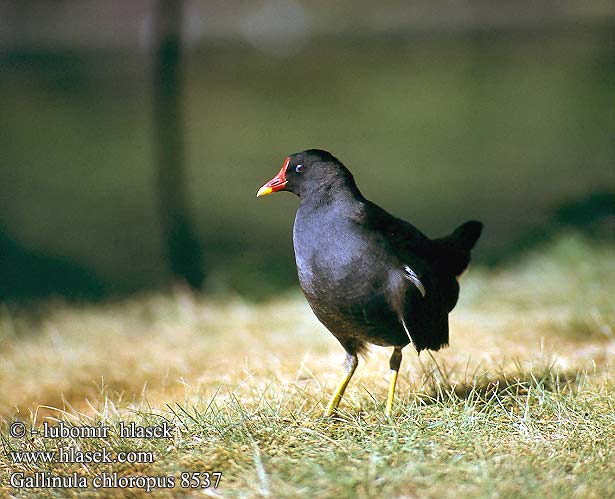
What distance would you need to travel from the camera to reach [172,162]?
5.99 metres

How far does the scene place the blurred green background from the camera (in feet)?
26.0

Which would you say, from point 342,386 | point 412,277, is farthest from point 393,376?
point 412,277

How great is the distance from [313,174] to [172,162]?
3.13m

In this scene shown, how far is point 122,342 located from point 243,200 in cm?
576

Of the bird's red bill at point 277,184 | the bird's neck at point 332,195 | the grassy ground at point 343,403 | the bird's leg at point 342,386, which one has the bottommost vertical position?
the grassy ground at point 343,403

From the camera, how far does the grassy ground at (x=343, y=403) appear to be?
7.90 feet

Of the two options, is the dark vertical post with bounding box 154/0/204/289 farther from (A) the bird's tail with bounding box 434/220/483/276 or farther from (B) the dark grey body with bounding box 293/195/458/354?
(B) the dark grey body with bounding box 293/195/458/354

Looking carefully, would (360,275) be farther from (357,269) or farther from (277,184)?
(277,184)

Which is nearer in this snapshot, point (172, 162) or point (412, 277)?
point (412, 277)

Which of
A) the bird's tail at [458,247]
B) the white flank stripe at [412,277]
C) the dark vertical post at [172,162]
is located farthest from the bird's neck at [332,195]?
the dark vertical post at [172,162]

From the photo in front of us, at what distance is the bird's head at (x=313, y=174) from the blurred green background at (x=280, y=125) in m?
3.12

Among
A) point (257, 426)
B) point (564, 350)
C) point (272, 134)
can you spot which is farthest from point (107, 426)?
point (272, 134)

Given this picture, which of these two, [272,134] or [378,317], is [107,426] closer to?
[378,317]

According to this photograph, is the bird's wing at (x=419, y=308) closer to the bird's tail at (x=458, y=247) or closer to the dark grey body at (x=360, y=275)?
the dark grey body at (x=360, y=275)
